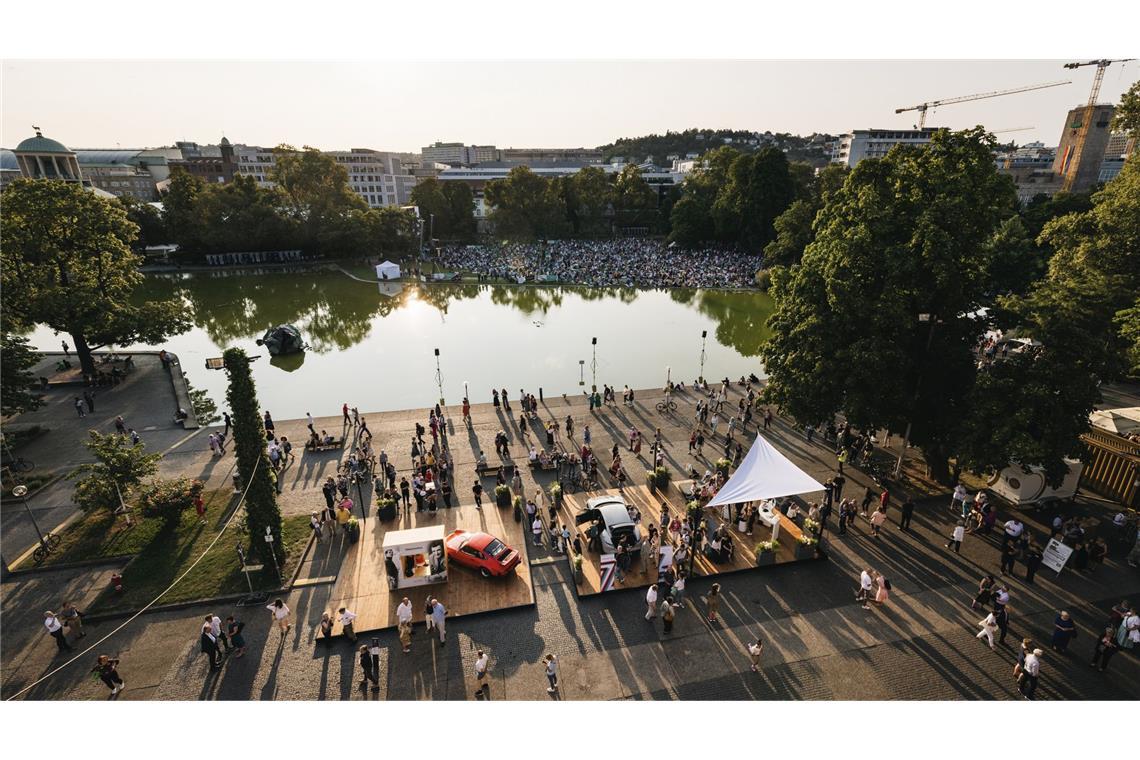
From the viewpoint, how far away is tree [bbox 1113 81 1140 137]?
18047 mm

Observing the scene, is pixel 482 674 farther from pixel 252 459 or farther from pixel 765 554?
pixel 252 459

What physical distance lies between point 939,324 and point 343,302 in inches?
1727

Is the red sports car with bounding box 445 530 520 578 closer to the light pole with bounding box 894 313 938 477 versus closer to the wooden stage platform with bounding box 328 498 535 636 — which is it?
the wooden stage platform with bounding box 328 498 535 636

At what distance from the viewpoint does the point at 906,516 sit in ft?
48.4

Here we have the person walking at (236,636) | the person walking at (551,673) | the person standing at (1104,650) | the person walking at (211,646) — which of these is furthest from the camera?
the person walking at (236,636)

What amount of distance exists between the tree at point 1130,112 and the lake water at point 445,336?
656 inches

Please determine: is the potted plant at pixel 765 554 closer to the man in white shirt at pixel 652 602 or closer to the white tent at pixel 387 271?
A: the man in white shirt at pixel 652 602

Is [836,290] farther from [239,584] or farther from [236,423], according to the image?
[239,584]

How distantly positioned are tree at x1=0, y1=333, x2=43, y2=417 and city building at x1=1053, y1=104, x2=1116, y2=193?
380 ft

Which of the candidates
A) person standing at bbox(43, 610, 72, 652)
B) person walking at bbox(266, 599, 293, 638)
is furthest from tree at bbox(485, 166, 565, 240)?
person standing at bbox(43, 610, 72, 652)

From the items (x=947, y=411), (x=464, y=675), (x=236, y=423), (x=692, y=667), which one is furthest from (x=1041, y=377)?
(x=236, y=423)

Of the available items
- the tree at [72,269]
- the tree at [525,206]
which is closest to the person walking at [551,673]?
the tree at [72,269]

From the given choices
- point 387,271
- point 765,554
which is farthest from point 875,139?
point 765,554

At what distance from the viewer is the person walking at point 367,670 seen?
10133 mm
